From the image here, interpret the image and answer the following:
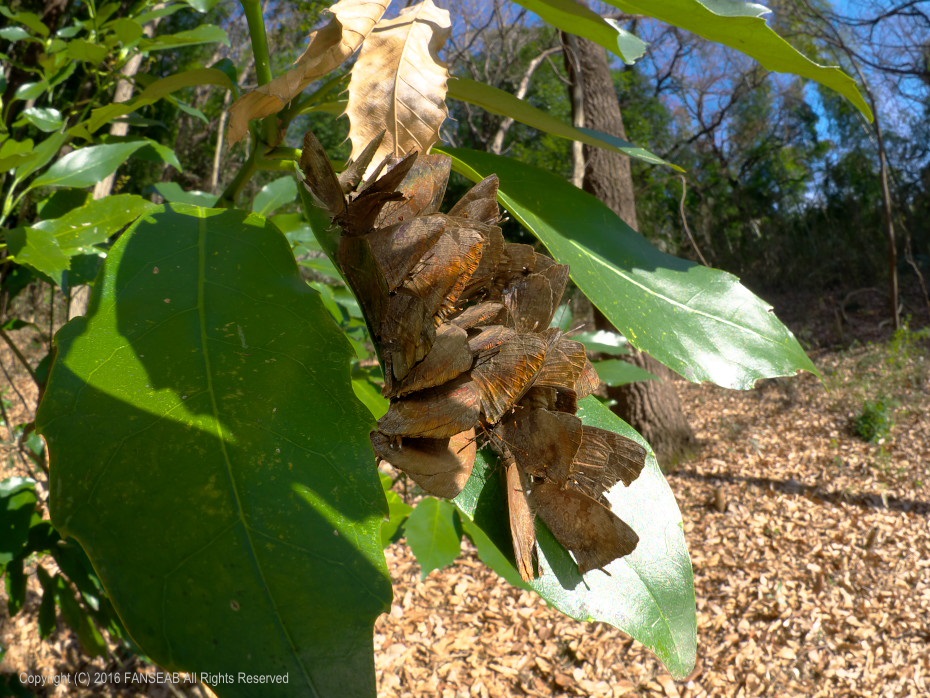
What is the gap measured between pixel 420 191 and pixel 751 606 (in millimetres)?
3582

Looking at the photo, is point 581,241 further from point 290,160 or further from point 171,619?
point 171,619

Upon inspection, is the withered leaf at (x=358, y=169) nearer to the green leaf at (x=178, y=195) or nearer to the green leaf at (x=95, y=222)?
the green leaf at (x=95, y=222)

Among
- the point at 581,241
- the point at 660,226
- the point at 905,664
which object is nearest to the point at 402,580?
the point at 905,664

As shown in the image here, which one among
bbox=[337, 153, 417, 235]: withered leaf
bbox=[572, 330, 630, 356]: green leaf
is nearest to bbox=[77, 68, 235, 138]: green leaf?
bbox=[337, 153, 417, 235]: withered leaf

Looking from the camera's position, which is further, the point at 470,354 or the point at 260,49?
the point at 260,49

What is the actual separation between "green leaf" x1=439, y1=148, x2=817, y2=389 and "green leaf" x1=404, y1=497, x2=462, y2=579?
3.40 ft

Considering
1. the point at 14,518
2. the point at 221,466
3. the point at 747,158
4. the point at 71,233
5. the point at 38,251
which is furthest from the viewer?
the point at 747,158

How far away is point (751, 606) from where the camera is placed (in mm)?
3359

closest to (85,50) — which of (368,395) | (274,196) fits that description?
(274,196)

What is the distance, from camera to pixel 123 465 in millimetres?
361

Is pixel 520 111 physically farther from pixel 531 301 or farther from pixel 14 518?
pixel 14 518

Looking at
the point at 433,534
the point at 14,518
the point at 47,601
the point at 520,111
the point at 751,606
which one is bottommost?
the point at 751,606

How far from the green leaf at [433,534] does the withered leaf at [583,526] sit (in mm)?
1105

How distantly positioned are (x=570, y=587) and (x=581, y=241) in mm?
296
